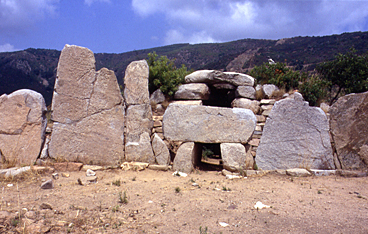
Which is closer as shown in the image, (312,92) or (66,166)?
(66,166)

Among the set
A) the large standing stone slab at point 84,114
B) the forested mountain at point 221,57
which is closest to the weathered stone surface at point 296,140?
the large standing stone slab at point 84,114

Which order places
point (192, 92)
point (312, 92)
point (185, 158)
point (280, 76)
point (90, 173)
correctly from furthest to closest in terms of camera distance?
point (280, 76) → point (312, 92) → point (192, 92) → point (185, 158) → point (90, 173)

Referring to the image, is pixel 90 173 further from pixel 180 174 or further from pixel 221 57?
pixel 221 57

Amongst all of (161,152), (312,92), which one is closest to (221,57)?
(312,92)

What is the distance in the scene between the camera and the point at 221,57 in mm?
30891

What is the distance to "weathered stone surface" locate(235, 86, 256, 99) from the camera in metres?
6.59

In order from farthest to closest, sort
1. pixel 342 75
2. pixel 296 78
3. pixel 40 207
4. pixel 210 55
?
pixel 210 55, pixel 342 75, pixel 296 78, pixel 40 207

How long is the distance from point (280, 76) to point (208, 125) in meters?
2.98

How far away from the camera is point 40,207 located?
3195 mm

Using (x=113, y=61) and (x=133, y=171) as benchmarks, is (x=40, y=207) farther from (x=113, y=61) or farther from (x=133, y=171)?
(x=113, y=61)

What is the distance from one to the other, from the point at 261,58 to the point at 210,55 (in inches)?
444

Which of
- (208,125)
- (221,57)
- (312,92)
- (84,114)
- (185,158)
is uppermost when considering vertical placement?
(221,57)

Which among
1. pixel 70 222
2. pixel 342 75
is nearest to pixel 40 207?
pixel 70 222

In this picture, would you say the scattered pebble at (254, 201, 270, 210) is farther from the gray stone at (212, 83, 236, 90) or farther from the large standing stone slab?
the gray stone at (212, 83, 236, 90)
